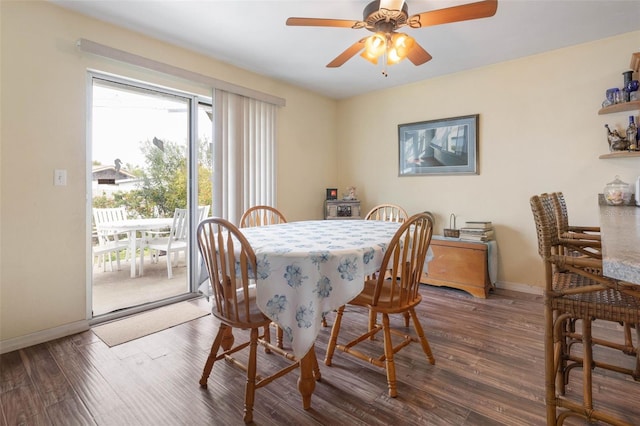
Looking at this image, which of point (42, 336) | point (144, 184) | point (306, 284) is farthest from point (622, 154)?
point (42, 336)

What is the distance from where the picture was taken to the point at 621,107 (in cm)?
254

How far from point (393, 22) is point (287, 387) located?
220 centimetres

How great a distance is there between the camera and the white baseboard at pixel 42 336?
205 centimetres

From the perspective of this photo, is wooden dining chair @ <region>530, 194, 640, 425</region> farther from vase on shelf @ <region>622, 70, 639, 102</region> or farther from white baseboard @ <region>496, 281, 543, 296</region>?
vase on shelf @ <region>622, 70, 639, 102</region>

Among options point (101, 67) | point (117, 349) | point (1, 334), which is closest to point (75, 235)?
point (1, 334)

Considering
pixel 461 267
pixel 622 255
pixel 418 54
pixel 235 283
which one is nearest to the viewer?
pixel 622 255

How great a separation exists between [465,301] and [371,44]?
2402mm

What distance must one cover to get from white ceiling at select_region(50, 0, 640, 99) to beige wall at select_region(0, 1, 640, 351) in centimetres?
17

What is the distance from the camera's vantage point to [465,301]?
9.66ft

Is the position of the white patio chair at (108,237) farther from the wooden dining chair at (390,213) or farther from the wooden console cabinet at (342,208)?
the wooden dining chair at (390,213)

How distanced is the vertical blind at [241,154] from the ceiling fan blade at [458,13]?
203cm

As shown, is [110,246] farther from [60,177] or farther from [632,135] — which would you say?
[632,135]

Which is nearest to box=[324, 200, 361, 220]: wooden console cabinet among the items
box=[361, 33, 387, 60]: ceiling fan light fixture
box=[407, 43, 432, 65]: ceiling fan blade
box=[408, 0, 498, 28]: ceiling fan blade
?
box=[407, 43, 432, 65]: ceiling fan blade

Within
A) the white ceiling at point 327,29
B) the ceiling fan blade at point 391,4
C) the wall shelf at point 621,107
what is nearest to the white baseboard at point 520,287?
the wall shelf at point 621,107
